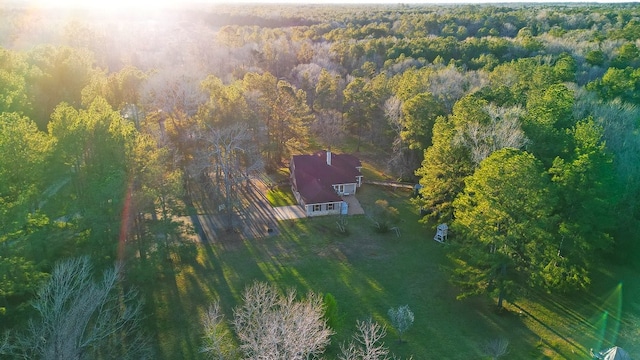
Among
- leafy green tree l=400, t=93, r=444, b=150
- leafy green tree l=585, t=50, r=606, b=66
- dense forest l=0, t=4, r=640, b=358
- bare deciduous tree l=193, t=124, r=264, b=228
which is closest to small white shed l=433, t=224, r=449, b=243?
dense forest l=0, t=4, r=640, b=358

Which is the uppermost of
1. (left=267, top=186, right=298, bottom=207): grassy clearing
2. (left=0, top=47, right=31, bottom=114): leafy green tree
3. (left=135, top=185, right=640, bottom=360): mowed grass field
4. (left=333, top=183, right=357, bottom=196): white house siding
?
(left=0, top=47, right=31, bottom=114): leafy green tree

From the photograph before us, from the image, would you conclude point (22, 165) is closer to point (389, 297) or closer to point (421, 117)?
point (389, 297)

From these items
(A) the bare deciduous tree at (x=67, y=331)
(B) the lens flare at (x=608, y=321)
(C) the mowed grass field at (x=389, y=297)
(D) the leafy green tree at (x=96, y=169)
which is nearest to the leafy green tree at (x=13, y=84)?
(D) the leafy green tree at (x=96, y=169)

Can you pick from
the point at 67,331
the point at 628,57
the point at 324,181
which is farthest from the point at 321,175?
the point at 628,57

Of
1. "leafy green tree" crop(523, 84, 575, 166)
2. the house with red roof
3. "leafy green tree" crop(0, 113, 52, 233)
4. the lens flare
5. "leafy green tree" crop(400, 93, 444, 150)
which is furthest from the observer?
"leafy green tree" crop(400, 93, 444, 150)

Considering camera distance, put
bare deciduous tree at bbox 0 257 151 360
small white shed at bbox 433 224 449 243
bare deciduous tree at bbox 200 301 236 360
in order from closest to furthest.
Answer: bare deciduous tree at bbox 0 257 151 360, bare deciduous tree at bbox 200 301 236 360, small white shed at bbox 433 224 449 243

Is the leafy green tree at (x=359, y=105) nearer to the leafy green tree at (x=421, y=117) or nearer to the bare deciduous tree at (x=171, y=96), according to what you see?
the leafy green tree at (x=421, y=117)

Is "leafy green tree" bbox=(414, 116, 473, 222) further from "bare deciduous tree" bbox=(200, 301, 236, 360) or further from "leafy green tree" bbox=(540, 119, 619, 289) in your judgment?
"bare deciduous tree" bbox=(200, 301, 236, 360)
